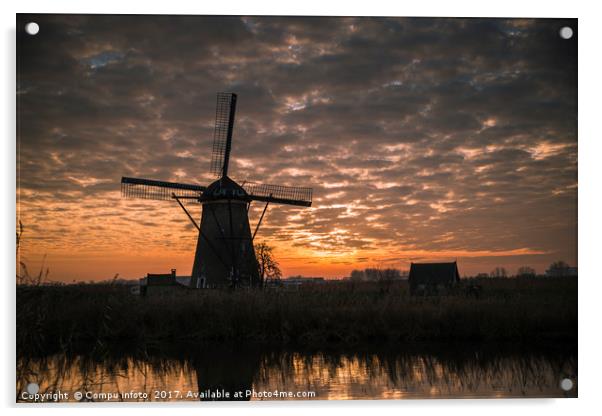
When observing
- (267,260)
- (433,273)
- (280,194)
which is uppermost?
(280,194)

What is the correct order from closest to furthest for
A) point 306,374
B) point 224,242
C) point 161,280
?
1. point 306,374
2. point 224,242
3. point 161,280

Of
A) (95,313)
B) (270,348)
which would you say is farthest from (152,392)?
(95,313)

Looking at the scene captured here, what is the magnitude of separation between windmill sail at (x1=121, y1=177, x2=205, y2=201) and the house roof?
8.93m

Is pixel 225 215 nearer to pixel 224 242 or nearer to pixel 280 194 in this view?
pixel 224 242

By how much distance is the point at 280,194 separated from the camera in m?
16.8

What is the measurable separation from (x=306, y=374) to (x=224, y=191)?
31.3 feet

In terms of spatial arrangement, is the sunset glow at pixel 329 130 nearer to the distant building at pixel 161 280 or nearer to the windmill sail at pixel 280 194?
the windmill sail at pixel 280 194

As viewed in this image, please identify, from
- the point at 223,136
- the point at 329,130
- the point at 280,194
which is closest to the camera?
the point at 329,130

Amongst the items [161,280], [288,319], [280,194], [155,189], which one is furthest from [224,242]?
[288,319]

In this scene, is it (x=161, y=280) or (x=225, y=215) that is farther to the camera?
(x=161, y=280)

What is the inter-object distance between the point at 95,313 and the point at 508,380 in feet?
22.3

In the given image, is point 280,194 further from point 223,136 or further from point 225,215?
point 223,136

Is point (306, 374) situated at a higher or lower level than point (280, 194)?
lower
